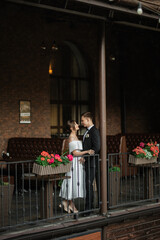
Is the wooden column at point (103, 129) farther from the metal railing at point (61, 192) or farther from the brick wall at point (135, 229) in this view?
the brick wall at point (135, 229)

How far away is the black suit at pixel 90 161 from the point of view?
18.6ft

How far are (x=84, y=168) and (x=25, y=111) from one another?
4397mm

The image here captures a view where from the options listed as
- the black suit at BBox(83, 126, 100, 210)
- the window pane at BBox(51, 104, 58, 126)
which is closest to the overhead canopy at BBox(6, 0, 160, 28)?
the black suit at BBox(83, 126, 100, 210)

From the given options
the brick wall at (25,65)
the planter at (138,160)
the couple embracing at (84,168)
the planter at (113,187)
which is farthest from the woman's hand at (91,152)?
the brick wall at (25,65)

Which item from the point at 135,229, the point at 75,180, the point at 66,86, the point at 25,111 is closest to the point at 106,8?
the point at 75,180

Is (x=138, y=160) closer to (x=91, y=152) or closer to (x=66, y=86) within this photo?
(x=91, y=152)

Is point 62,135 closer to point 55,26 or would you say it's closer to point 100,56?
point 55,26

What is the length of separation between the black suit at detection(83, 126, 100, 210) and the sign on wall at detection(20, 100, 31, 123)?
4336mm

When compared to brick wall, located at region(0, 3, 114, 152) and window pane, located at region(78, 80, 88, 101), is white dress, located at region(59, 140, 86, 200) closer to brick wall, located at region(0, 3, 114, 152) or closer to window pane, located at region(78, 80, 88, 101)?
brick wall, located at region(0, 3, 114, 152)

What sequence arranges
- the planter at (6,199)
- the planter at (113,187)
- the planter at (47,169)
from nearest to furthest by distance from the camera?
1. the planter at (47,169)
2. the planter at (6,199)
3. the planter at (113,187)

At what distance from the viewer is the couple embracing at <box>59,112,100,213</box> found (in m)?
5.69

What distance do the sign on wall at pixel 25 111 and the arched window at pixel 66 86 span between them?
0.91 meters

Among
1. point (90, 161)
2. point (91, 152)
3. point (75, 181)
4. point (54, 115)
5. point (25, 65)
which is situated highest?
point (25, 65)

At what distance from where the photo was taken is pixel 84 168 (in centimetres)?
589
